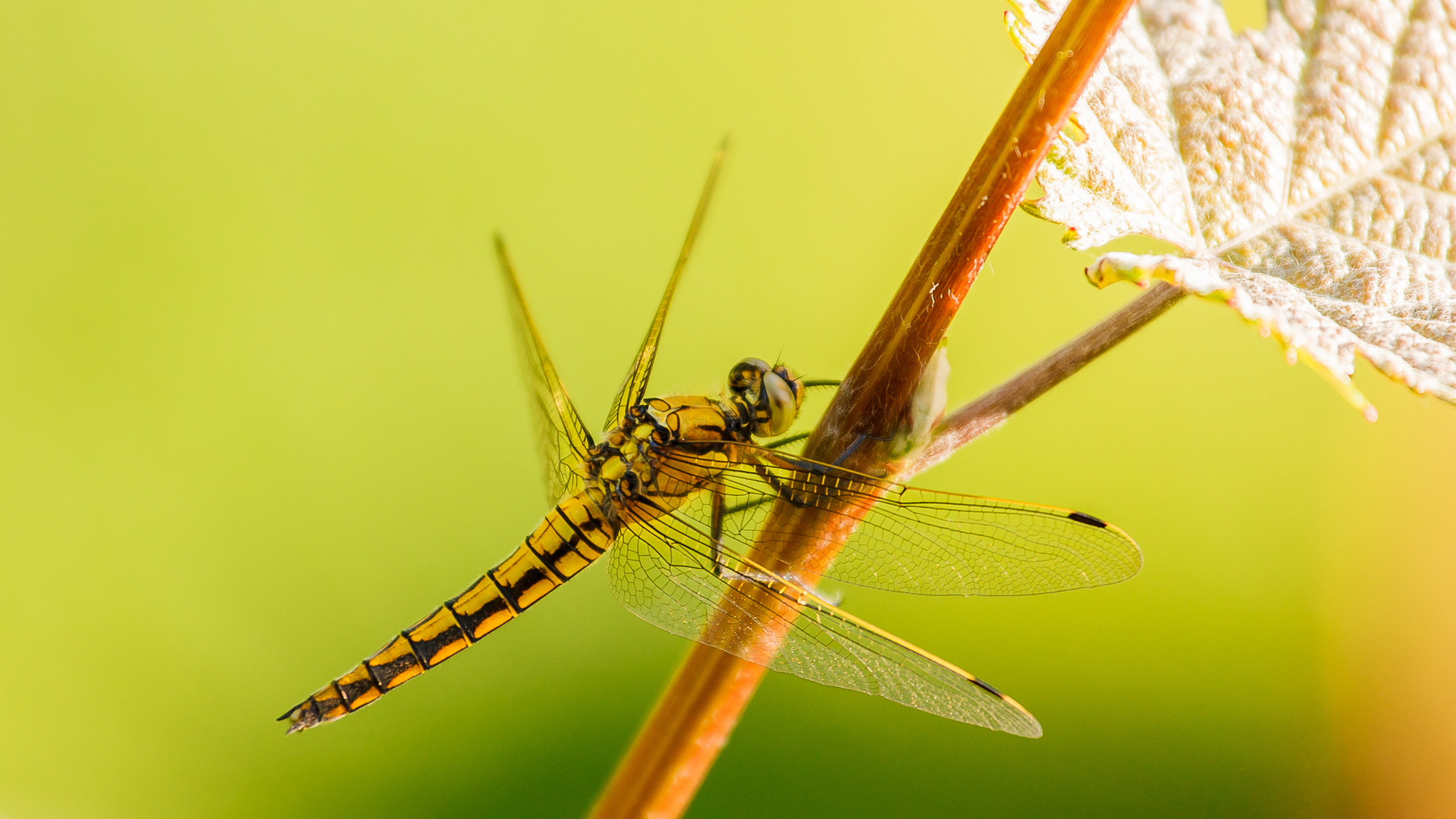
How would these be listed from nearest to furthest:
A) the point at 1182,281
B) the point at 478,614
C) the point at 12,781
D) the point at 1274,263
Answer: the point at 1182,281
the point at 1274,263
the point at 478,614
the point at 12,781

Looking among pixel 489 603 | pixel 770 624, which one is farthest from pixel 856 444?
pixel 489 603

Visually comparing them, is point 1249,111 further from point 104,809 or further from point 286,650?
point 104,809

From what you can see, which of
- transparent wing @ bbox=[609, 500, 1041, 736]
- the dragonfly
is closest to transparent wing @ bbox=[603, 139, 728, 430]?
the dragonfly

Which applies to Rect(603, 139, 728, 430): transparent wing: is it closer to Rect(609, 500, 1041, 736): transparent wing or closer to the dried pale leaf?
Rect(609, 500, 1041, 736): transparent wing

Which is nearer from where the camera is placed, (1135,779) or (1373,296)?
(1373,296)

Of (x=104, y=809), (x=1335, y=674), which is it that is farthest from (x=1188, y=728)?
(x=104, y=809)

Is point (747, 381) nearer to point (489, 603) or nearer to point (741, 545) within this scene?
point (741, 545)

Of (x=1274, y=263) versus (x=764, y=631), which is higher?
(x=1274, y=263)
